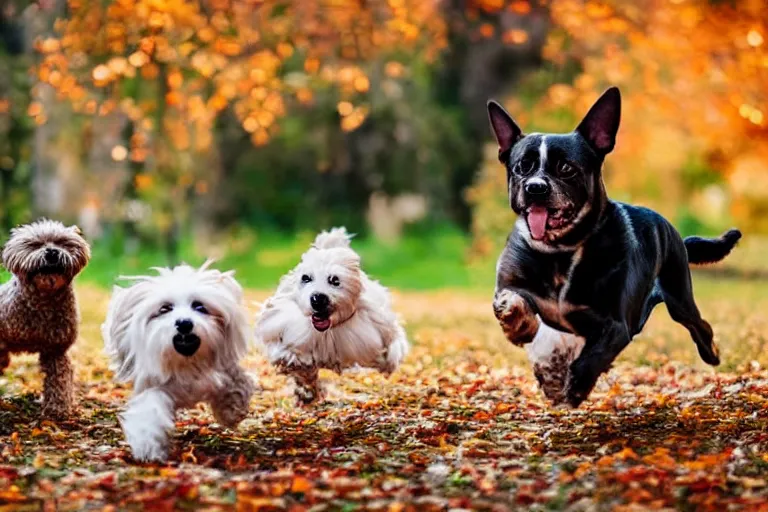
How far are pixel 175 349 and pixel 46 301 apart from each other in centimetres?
142

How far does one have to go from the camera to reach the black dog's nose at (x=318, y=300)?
23.3 feet

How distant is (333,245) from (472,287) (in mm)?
11267

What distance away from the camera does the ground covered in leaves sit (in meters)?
5.08

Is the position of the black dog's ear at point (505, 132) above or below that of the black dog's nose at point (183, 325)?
above

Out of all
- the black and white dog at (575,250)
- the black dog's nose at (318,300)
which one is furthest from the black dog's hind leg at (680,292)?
the black dog's nose at (318,300)

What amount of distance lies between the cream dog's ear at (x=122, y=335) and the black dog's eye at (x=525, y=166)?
7.07 ft

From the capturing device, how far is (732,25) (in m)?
14.3

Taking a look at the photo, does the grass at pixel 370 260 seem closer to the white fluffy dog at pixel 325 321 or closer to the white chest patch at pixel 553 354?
the white fluffy dog at pixel 325 321

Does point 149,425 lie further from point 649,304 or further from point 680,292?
point 680,292

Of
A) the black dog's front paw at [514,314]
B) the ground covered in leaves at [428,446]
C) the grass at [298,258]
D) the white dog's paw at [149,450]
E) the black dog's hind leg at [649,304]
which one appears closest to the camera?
the ground covered in leaves at [428,446]

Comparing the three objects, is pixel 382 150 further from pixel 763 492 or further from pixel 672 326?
pixel 763 492

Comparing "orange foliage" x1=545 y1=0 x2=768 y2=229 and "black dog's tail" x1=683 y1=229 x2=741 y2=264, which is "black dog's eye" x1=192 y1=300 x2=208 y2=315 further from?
"orange foliage" x1=545 y1=0 x2=768 y2=229

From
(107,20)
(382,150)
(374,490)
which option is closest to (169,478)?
(374,490)

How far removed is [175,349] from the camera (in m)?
5.97
